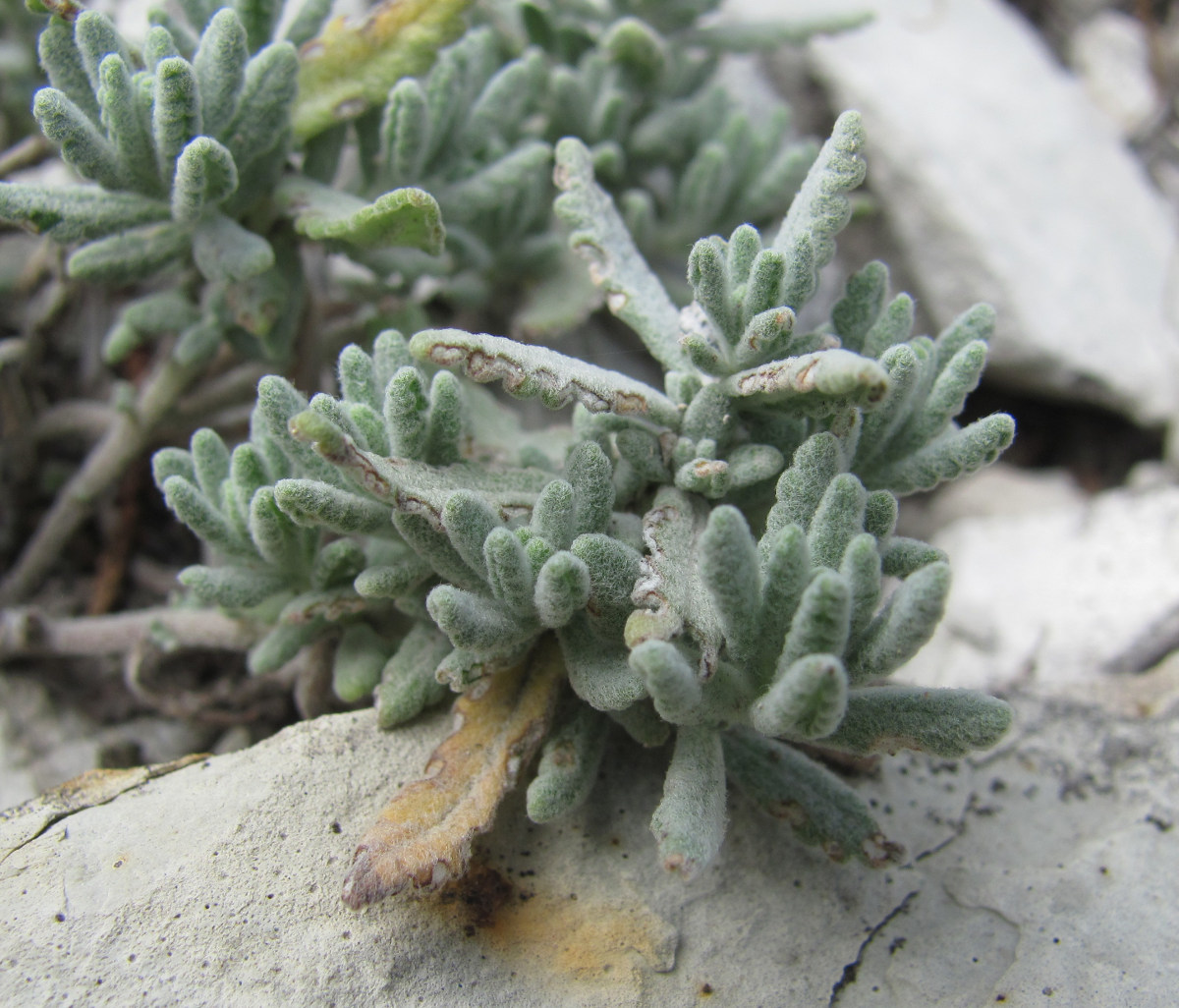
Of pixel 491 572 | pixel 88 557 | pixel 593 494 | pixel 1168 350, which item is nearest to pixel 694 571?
pixel 593 494

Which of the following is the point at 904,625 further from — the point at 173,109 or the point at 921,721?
the point at 173,109

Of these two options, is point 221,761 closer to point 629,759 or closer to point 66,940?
point 66,940

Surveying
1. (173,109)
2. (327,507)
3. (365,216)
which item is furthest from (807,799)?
(173,109)

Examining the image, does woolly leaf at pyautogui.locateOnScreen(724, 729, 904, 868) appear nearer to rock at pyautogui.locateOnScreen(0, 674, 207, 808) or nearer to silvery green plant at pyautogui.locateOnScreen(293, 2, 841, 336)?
silvery green plant at pyautogui.locateOnScreen(293, 2, 841, 336)

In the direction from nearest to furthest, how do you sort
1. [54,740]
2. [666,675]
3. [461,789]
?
[666,675] < [461,789] < [54,740]

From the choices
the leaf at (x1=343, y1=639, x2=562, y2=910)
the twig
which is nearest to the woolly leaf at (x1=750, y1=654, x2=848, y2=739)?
the leaf at (x1=343, y1=639, x2=562, y2=910)
